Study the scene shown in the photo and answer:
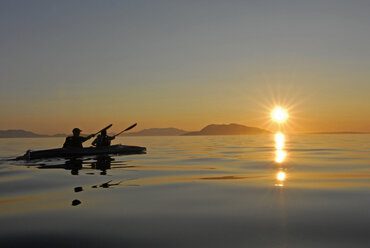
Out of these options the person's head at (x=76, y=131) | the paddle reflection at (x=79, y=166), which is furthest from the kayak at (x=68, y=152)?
the paddle reflection at (x=79, y=166)

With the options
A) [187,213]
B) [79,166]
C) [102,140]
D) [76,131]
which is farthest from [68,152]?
[187,213]

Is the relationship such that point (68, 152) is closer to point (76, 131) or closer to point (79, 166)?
point (76, 131)

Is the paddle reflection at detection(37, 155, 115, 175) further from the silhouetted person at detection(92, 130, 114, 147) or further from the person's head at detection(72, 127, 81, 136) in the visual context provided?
the silhouetted person at detection(92, 130, 114, 147)

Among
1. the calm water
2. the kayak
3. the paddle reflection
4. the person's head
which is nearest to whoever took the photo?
the calm water

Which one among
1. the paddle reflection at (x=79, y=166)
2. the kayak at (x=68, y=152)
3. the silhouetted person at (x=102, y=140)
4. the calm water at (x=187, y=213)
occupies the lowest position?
Answer: the calm water at (x=187, y=213)

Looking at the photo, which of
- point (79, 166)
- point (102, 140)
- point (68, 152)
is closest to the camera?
point (79, 166)

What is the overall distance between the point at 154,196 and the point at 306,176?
25.3ft

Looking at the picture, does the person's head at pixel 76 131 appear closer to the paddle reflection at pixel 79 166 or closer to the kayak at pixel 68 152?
the kayak at pixel 68 152

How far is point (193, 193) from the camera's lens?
416 inches

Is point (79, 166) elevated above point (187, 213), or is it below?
above

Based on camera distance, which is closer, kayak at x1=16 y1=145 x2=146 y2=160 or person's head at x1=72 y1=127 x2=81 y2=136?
kayak at x1=16 y1=145 x2=146 y2=160

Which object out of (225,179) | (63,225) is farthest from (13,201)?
(225,179)

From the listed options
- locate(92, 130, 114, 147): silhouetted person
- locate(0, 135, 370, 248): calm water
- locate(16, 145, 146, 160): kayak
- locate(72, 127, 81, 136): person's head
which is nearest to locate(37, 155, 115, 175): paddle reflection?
locate(16, 145, 146, 160): kayak

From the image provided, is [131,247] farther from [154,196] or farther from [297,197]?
[297,197]
